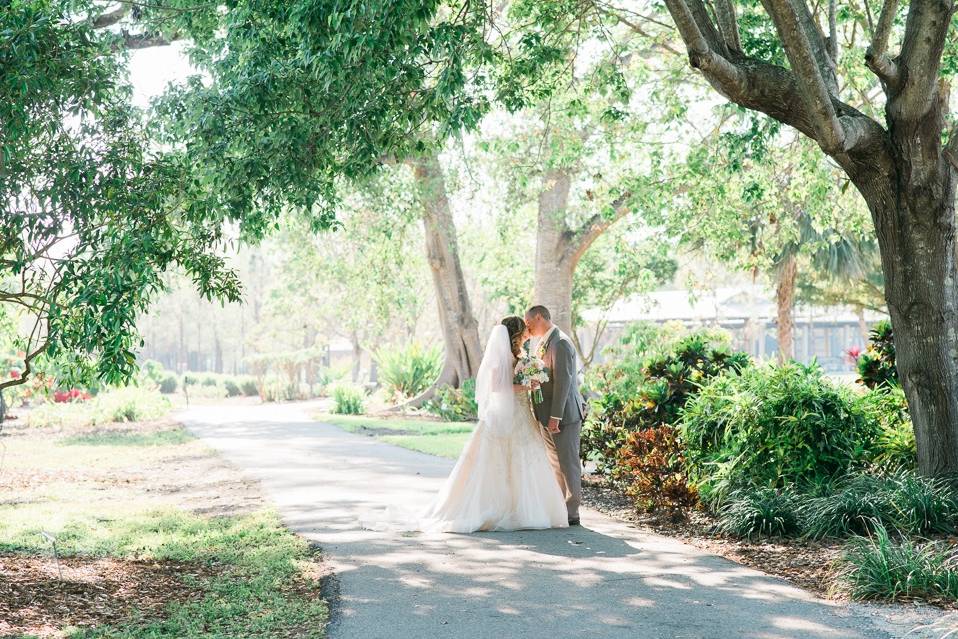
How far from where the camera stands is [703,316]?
48.2 meters

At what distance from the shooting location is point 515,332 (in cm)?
966

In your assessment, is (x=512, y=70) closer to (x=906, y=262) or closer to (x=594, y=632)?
Answer: (x=906, y=262)

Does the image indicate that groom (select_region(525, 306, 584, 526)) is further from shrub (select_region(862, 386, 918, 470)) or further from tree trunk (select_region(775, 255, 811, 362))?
tree trunk (select_region(775, 255, 811, 362))

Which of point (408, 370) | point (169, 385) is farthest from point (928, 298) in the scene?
point (169, 385)

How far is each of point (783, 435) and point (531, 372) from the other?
2481 mm

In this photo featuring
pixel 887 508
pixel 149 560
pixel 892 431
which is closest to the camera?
pixel 887 508

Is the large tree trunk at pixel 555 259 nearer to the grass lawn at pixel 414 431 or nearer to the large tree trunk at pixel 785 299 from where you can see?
the grass lawn at pixel 414 431

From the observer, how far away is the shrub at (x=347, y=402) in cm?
2844

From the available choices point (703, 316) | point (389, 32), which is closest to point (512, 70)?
point (389, 32)

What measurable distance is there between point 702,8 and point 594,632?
5785mm

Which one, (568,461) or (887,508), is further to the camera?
(568,461)

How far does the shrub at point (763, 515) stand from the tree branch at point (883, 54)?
3865 mm

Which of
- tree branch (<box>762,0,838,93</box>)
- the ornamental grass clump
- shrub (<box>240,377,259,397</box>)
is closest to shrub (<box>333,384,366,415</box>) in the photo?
shrub (<box>240,377,259,397</box>)

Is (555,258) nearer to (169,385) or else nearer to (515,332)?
(515,332)
